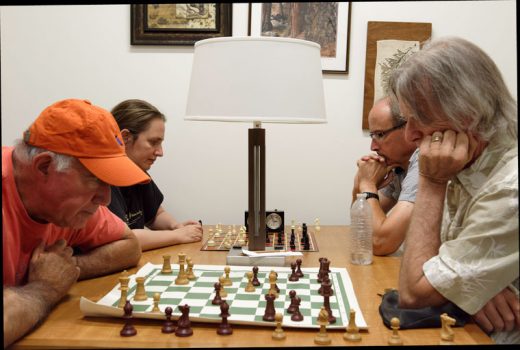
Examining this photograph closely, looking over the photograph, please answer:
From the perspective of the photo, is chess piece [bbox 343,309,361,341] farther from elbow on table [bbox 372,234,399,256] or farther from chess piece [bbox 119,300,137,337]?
elbow on table [bbox 372,234,399,256]

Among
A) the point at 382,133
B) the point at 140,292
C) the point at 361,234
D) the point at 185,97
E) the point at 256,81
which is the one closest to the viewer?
the point at 140,292

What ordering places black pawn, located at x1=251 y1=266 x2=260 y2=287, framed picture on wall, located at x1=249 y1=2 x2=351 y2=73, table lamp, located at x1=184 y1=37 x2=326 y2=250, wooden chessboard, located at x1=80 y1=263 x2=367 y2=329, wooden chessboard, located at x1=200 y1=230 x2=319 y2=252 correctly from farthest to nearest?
framed picture on wall, located at x1=249 y1=2 x2=351 y2=73, wooden chessboard, located at x1=200 y1=230 x2=319 y2=252, table lamp, located at x1=184 y1=37 x2=326 y2=250, black pawn, located at x1=251 y1=266 x2=260 y2=287, wooden chessboard, located at x1=80 y1=263 x2=367 y2=329

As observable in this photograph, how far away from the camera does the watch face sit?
205 cm

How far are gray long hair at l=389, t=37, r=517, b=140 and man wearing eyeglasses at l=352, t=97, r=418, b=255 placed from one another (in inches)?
29.3

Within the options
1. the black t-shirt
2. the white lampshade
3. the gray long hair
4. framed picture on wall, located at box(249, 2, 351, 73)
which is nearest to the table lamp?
the white lampshade

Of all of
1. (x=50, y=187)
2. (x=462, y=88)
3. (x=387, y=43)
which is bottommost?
(x=50, y=187)

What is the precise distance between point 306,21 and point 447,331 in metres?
1.93

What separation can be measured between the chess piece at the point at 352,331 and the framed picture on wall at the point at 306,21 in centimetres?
185

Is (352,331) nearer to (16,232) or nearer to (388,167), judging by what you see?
(16,232)

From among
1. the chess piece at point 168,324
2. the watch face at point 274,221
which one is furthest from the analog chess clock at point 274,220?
the chess piece at point 168,324

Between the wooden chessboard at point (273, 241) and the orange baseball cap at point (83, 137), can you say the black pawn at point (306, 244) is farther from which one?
the orange baseball cap at point (83, 137)

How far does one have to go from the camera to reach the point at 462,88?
0.99 metres

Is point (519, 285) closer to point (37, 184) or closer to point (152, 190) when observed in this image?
point (37, 184)

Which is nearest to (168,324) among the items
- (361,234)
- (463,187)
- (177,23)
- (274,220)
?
(463,187)
